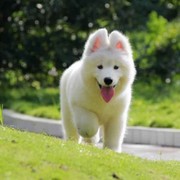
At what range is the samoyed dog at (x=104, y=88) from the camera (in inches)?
→ 347

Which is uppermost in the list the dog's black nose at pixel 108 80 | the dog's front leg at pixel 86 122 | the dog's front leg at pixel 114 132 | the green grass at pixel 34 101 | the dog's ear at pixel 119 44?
the dog's ear at pixel 119 44

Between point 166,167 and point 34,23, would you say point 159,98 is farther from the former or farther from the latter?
point 166,167

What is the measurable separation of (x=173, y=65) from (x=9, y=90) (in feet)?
13.6

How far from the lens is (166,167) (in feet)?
25.2

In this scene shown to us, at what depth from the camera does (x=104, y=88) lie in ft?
28.8

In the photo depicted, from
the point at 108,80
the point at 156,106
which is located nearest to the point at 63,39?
the point at 156,106

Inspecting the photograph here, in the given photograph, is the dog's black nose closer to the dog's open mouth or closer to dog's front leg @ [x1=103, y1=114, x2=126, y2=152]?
the dog's open mouth

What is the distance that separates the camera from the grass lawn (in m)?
13.3

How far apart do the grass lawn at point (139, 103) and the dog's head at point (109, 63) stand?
3875mm

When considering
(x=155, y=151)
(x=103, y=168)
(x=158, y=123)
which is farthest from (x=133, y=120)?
(x=103, y=168)

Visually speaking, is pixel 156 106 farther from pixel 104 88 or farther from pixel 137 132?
pixel 104 88

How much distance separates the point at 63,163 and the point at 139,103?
29.3ft

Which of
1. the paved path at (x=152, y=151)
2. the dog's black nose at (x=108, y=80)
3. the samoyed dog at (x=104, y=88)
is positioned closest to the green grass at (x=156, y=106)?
the paved path at (x=152, y=151)

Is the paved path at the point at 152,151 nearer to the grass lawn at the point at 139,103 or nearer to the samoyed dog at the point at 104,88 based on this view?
the grass lawn at the point at 139,103
